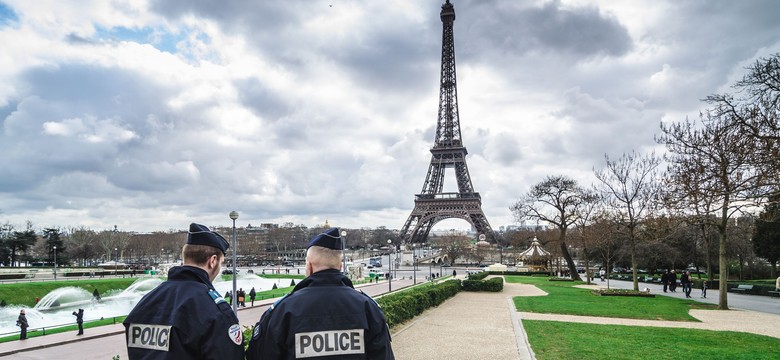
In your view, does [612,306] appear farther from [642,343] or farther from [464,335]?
[464,335]

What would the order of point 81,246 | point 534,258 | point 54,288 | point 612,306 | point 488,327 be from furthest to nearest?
1. point 81,246
2. point 534,258
3. point 54,288
4. point 612,306
5. point 488,327

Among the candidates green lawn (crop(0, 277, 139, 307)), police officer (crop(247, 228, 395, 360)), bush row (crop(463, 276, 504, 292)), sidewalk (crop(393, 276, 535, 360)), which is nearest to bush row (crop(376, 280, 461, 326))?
sidewalk (crop(393, 276, 535, 360))

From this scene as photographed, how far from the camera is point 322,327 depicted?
3.28 m

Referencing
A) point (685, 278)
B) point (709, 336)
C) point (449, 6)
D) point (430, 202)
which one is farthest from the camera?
point (449, 6)

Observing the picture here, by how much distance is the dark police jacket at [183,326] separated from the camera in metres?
3.27

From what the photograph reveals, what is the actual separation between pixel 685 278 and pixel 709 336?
1761cm

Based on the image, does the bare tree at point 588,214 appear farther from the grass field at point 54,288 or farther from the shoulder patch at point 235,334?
the shoulder patch at point 235,334

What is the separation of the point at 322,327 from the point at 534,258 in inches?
2207

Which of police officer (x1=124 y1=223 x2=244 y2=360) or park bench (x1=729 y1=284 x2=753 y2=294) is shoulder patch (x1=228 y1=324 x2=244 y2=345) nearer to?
police officer (x1=124 y1=223 x2=244 y2=360)

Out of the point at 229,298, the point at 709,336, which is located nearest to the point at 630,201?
the point at 709,336

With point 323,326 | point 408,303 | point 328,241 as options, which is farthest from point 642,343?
point 323,326

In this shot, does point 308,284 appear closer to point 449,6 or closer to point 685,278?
point 685,278

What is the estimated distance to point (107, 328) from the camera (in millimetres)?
21094

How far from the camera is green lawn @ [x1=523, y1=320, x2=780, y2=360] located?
1157 cm
